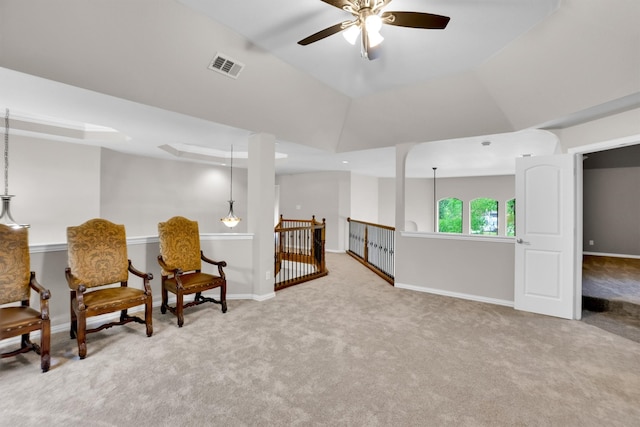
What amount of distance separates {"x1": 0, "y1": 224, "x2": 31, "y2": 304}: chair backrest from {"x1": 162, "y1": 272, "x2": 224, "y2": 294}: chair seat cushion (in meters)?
1.23

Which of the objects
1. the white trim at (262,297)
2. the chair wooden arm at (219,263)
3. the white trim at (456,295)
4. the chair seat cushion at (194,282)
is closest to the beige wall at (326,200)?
the white trim at (456,295)

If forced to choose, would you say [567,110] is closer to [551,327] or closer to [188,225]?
[551,327]

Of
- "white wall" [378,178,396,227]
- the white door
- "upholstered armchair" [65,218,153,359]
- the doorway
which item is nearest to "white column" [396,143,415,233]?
the white door

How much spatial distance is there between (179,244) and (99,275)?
0.91m

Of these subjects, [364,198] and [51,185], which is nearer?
[51,185]

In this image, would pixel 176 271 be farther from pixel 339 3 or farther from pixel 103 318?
pixel 339 3

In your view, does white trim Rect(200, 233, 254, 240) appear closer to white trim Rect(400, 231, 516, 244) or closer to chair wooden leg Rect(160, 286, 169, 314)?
chair wooden leg Rect(160, 286, 169, 314)

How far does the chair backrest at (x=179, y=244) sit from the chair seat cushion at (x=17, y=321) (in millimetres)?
1277

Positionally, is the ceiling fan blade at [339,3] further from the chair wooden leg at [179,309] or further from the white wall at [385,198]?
the white wall at [385,198]

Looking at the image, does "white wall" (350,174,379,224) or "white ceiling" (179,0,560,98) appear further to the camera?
"white wall" (350,174,379,224)

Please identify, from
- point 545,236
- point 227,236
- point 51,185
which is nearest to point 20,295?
point 227,236

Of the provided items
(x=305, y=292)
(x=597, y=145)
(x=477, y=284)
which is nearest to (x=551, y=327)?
(x=477, y=284)

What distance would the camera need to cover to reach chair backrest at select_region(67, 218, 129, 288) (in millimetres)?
3002

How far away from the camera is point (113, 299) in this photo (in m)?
2.89
